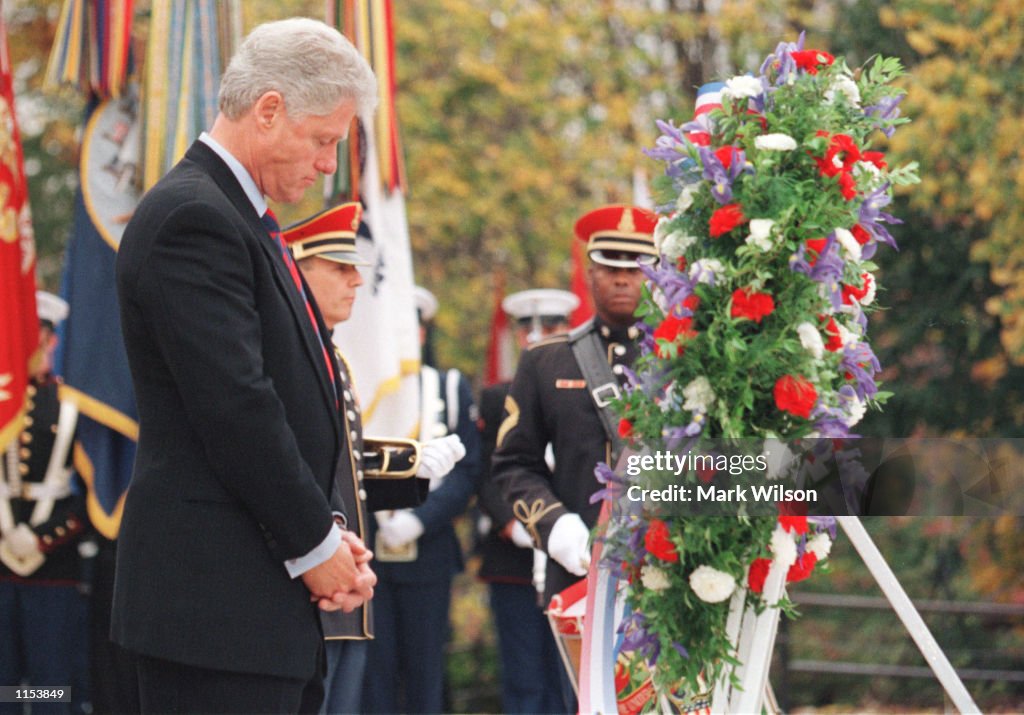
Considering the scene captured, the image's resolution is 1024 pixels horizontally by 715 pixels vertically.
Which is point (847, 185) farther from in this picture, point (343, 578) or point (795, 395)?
point (343, 578)

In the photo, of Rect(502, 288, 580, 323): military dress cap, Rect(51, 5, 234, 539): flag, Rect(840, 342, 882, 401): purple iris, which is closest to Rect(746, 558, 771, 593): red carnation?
Rect(840, 342, 882, 401): purple iris

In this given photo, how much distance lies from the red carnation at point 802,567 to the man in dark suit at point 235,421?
129cm

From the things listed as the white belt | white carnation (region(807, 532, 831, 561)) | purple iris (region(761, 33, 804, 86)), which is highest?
purple iris (region(761, 33, 804, 86))

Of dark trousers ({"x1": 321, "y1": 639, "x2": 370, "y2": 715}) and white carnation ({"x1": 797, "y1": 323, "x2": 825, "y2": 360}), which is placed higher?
white carnation ({"x1": 797, "y1": 323, "x2": 825, "y2": 360})

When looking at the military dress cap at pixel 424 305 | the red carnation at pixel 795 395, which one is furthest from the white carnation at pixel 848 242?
the military dress cap at pixel 424 305

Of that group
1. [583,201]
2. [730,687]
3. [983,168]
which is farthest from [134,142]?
[583,201]

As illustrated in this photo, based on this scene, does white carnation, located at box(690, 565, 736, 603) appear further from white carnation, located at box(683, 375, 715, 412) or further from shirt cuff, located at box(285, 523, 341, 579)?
shirt cuff, located at box(285, 523, 341, 579)

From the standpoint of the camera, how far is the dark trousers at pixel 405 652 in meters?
7.15

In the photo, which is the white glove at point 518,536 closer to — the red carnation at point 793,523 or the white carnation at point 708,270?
the red carnation at point 793,523

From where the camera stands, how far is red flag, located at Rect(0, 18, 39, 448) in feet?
19.3

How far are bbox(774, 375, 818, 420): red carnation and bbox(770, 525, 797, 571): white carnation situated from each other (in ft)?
1.03

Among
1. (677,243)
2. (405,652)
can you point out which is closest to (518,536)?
(405,652)

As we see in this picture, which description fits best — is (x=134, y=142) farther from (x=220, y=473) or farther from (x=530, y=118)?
(x=530, y=118)

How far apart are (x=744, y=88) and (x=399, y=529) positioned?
386 cm
